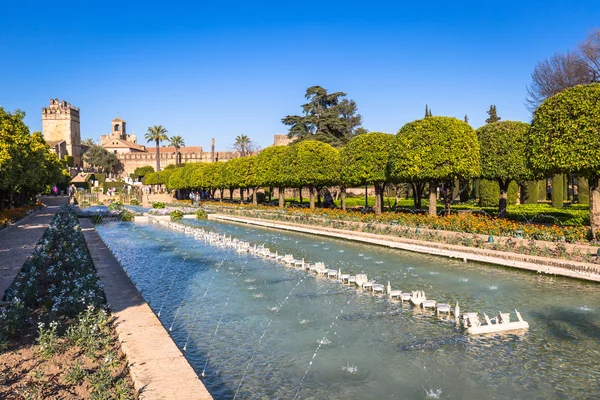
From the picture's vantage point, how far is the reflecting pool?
5.24 metres

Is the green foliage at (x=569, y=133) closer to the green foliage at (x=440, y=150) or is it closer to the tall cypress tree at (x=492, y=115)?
the green foliage at (x=440, y=150)

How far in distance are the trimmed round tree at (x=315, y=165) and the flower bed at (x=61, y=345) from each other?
2055cm

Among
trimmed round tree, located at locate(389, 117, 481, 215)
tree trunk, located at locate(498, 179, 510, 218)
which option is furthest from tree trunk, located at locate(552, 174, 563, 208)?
trimmed round tree, located at locate(389, 117, 481, 215)

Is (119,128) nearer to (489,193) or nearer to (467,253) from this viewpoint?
(489,193)

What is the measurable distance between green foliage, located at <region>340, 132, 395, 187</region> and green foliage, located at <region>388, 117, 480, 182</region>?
3.84m

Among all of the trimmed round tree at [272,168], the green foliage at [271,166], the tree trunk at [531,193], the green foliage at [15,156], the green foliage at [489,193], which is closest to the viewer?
the green foliage at [15,156]

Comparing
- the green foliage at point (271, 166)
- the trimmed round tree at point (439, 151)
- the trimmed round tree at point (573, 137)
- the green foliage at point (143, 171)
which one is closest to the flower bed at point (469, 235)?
the trimmed round tree at point (573, 137)

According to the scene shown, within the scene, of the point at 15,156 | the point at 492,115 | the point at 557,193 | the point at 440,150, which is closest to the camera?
the point at 440,150

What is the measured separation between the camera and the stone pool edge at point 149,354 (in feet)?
14.1

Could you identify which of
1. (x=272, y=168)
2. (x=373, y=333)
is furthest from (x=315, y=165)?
(x=373, y=333)

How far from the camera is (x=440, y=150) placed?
19.2m

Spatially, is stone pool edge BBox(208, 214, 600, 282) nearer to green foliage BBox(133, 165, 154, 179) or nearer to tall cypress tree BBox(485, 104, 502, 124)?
tall cypress tree BBox(485, 104, 502, 124)

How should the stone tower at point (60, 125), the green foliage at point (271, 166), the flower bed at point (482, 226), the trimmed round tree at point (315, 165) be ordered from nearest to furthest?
the flower bed at point (482, 226)
the trimmed round tree at point (315, 165)
the green foliage at point (271, 166)
the stone tower at point (60, 125)

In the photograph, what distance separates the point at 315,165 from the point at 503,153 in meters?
11.1
